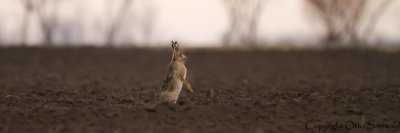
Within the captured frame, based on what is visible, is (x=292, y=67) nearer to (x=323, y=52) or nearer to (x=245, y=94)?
(x=323, y=52)

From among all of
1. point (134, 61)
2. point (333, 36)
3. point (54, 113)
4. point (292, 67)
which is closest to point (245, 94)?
point (54, 113)

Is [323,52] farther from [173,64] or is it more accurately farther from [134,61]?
[173,64]

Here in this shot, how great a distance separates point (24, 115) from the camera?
1066cm

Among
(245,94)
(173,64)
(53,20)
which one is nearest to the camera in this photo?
(173,64)

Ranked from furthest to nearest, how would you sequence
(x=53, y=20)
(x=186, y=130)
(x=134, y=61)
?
(x=53, y=20) < (x=134, y=61) < (x=186, y=130)

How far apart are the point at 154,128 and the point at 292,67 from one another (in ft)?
68.8

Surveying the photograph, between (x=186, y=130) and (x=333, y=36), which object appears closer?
(x=186, y=130)

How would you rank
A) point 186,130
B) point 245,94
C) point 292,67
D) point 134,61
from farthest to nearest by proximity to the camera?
point 134,61
point 292,67
point 245,94
point 186,130

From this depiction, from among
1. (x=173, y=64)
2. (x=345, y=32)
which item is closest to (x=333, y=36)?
(x=345, y=32)

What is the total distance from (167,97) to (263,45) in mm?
25982

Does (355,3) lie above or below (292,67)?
above

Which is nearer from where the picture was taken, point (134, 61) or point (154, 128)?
point (154, 128)

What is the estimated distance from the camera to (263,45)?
123 ft

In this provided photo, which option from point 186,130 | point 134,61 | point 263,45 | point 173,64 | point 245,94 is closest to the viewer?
point 186,130
